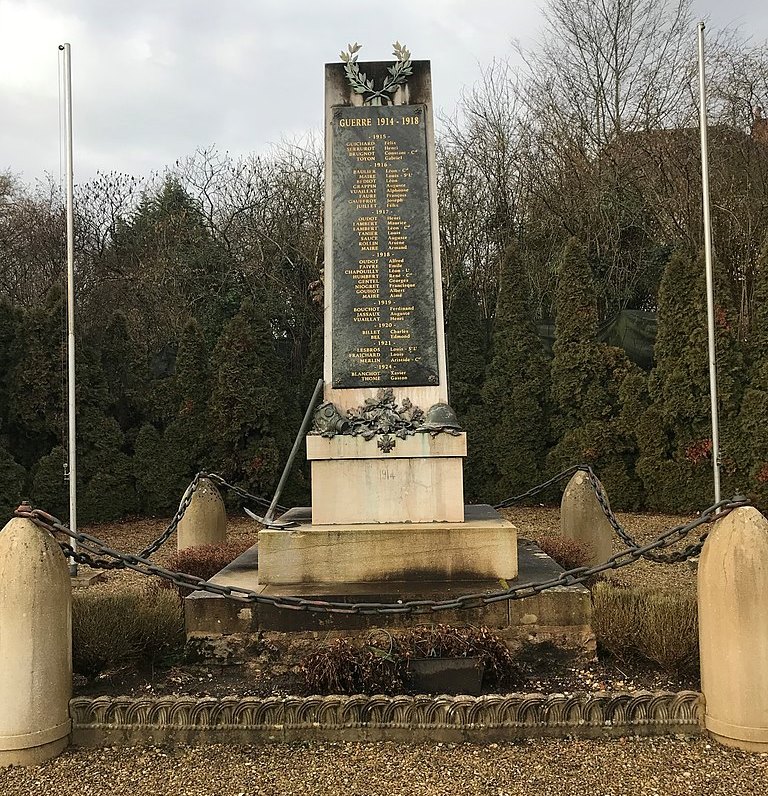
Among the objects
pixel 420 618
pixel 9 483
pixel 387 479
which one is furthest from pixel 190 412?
pixel 420 618

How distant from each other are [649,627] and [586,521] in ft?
11.0

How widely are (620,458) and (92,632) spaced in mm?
9729

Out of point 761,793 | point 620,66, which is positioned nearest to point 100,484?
point 761,793

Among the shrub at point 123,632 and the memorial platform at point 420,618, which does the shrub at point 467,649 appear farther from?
the shrub at point 123,632

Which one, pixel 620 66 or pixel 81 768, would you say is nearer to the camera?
pixel 81 768

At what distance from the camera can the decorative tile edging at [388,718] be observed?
11.6 ft

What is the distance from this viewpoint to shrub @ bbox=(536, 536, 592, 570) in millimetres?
6648

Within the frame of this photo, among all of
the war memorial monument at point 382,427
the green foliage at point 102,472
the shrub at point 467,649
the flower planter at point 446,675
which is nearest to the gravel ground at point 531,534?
the green foliage at point 102,472

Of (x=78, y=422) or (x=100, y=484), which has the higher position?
(x=78, y=422)

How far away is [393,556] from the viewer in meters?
4.94

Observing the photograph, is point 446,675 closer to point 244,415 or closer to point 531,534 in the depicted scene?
point 531,534

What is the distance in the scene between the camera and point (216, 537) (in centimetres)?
830

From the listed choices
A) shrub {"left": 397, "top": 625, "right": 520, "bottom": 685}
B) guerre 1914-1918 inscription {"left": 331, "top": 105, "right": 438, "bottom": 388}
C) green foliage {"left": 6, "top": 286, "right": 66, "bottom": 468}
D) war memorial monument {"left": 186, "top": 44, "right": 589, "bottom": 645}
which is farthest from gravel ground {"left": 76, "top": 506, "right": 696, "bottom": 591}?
shrub {"left": 397, "top": 625, "right": 520, "bottom": 685}

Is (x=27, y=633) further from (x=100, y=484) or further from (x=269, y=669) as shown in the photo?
(x=100, y=484)
